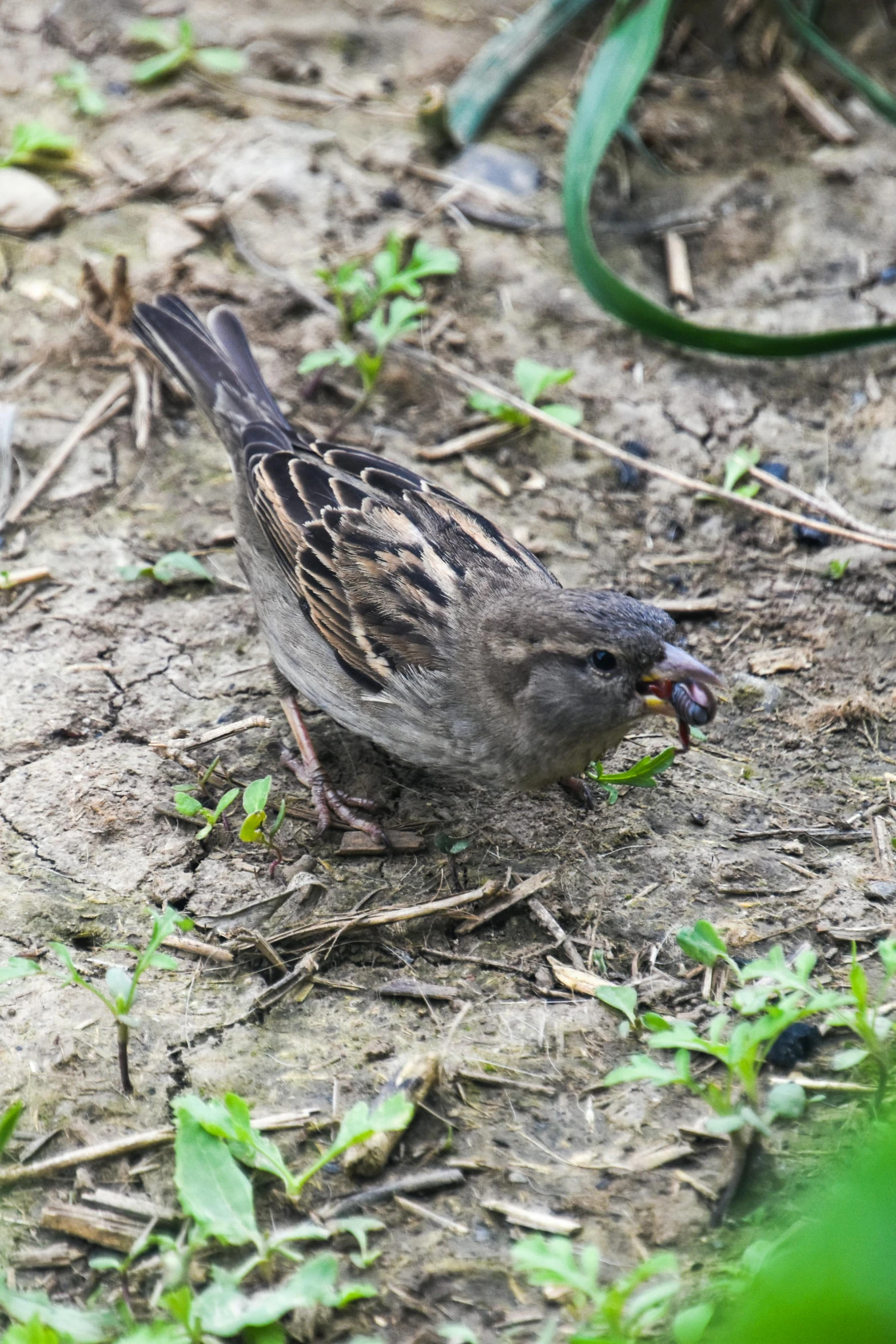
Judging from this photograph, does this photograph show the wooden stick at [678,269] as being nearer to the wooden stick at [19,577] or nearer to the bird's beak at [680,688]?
the bird's beak at [680,688]

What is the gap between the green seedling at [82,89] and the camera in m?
6.89

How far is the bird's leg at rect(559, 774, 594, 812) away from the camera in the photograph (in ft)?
13.9

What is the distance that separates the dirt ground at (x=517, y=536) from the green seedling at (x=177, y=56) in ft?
0.34

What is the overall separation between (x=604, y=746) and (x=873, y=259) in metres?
3.36

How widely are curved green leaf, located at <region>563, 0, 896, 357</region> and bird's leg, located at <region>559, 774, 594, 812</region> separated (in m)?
2.39

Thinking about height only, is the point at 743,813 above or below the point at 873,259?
below

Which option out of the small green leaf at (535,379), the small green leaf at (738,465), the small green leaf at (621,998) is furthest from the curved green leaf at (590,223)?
the small green leaf at (621,998)

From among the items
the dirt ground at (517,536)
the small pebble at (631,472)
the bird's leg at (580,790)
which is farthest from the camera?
the small pebble at (631,472)

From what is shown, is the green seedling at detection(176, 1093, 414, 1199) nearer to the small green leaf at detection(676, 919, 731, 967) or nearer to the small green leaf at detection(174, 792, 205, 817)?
the small green leaf at detection(676, 919, 731, 967)

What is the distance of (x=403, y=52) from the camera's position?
24.0 feet

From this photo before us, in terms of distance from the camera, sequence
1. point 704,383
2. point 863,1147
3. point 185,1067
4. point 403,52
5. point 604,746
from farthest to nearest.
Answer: point 403,52, point 704,383, point 604,746, point 185,1067, point 863,1147

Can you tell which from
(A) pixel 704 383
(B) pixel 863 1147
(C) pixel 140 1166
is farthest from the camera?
(A) pixel 704 383

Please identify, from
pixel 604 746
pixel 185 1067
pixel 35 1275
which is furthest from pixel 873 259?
pixel 35 1275

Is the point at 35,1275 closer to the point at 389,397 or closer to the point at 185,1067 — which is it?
Answer: the point at 185,1067
